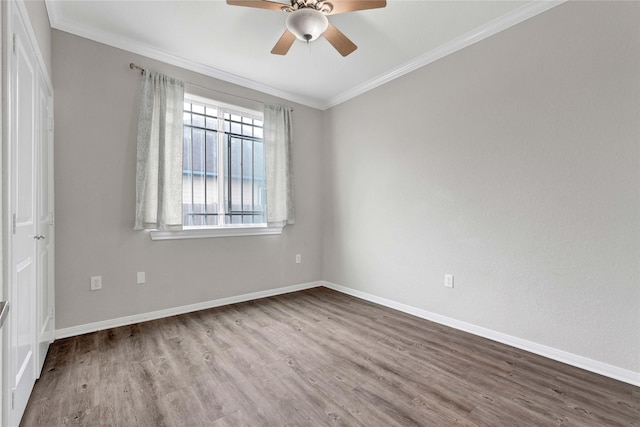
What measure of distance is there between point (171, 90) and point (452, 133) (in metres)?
2.85

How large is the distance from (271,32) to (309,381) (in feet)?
9.34

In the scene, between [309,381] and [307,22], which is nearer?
[309,381]

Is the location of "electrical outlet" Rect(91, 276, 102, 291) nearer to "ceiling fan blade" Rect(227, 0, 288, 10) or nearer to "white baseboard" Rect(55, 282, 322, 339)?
"white baseboard" Rect(55, 282, 322, 339)

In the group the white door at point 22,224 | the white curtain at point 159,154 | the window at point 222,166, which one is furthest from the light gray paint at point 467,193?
the white door at point 22,224

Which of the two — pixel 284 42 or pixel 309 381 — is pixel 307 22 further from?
pixel 309 381

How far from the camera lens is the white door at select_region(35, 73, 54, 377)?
1.96m

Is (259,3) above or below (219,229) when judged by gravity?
above

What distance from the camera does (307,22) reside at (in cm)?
208

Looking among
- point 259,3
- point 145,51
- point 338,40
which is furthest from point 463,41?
point 145,51

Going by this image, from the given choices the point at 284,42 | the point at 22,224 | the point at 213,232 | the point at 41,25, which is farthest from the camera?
the point at 213,232

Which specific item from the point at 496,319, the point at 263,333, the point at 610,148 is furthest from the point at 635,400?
the point at 263,333

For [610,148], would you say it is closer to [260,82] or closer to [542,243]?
[542,243]

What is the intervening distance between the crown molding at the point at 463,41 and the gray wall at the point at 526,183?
6 cm

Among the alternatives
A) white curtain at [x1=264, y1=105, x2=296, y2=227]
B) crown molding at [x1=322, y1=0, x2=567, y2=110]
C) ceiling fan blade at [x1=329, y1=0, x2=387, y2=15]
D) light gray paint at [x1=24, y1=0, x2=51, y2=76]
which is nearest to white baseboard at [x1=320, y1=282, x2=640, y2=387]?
white curtain at [x1=264, y1=105, x2=296, y2=227]
